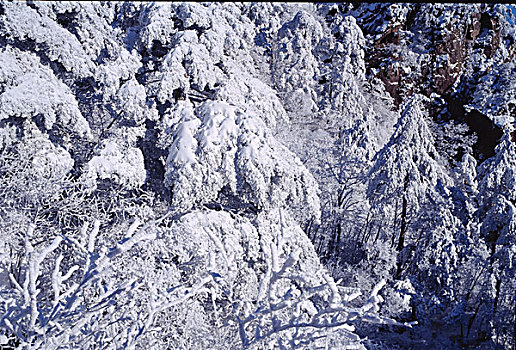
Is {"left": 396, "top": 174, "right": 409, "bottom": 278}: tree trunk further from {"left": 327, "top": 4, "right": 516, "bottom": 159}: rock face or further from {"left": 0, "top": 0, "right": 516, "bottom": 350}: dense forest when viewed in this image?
{"left": 327, "top": 4, "right": 516, "bottom": 159}: rock face

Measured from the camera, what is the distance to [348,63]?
21172mm

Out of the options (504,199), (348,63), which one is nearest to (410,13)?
(348,63)

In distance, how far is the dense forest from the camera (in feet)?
11.4

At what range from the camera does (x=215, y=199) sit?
8336mm

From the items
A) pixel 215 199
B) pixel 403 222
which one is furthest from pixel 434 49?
pixel 215 199

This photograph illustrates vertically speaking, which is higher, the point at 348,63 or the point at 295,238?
the point at 348,63

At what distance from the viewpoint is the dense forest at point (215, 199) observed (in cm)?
349

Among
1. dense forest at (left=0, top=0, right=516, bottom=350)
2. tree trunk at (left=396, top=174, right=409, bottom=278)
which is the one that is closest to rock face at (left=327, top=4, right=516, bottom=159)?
dense forest at (left=0, top=0, right=516, bottom=350)

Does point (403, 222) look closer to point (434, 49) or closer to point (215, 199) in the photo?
point (215, 199)

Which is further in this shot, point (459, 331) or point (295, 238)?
point (459, 331)

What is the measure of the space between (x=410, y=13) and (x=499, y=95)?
8753mm

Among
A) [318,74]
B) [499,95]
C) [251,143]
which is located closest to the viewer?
[251,143]

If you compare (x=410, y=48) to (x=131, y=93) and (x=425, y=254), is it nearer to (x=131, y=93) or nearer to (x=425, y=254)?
(x=425, y=254)

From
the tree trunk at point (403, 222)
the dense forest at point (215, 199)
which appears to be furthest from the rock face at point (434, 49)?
the tree trunk at point (403, 222)
